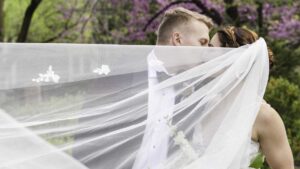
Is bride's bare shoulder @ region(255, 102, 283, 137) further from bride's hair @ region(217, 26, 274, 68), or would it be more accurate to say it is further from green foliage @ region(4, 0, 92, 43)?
green foliage @ region(4, 0, 92, 43)

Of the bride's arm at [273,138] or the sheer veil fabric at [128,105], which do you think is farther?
the bride's arm at [273,138]

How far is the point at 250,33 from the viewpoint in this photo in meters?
2.79

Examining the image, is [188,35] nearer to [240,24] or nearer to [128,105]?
[128,105]

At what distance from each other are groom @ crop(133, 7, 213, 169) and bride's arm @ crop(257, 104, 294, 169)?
14.8 inches

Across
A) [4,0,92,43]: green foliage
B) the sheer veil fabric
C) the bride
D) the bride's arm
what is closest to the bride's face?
the bride

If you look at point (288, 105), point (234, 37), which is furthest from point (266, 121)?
point (288, 105)

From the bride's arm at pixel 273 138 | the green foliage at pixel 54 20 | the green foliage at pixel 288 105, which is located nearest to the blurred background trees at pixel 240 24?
the green foliage at pixel 288 105

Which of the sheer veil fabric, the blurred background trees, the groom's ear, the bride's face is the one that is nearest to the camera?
the sheer veil fabric

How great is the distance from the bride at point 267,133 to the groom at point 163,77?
14cm

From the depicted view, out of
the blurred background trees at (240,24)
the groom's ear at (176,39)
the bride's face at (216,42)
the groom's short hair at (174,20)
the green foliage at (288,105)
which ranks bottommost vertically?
the green foliage at (288,105)

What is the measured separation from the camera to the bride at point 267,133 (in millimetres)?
2689

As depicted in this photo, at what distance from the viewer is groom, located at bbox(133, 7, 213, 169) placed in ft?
8.42

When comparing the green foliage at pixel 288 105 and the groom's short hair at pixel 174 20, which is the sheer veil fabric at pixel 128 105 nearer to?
the groom's short hair at pixel 174 20

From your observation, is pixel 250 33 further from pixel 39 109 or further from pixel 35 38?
pixel 35 38
